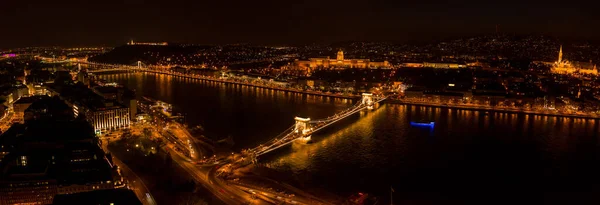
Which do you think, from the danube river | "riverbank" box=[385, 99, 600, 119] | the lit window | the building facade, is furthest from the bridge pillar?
"riverbank" box=[385, 99, 600, 119]

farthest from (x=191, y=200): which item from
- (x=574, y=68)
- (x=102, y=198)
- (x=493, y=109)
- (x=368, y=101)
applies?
(x=574, y=68)

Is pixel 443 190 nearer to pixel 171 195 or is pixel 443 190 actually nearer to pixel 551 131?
pixel 171 195

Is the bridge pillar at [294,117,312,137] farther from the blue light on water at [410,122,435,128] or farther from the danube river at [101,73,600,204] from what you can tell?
the blue light on water at [410,122,435,128]

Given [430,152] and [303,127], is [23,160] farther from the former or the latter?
[430,152]

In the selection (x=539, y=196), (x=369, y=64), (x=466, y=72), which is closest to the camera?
(x=539, y=196)

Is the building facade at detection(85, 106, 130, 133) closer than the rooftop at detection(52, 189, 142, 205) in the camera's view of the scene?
No

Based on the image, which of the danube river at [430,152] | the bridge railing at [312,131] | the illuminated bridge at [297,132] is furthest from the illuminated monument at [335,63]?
the illuminated bridge at [297,132]

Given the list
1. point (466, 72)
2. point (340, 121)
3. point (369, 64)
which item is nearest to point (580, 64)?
point (466, 72)

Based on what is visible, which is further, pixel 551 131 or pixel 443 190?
pixel 551 131
